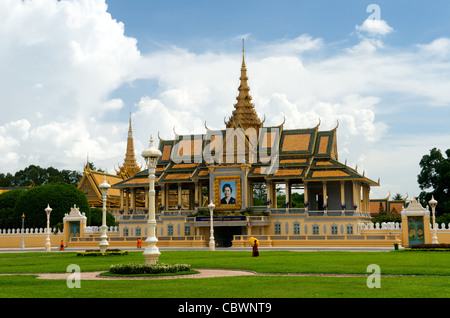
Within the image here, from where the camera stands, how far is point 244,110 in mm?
73438

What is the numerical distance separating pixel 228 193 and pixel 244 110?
1508cm

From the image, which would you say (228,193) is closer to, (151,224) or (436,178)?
(436,178)

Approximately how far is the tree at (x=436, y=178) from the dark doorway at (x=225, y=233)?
71.9 feet

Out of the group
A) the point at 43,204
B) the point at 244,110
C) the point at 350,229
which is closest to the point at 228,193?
the point at 350,229

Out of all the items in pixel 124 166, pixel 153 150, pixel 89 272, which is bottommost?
pixel 89 272

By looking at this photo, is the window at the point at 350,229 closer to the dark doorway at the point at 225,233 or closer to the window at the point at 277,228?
the window at the point at 277,228

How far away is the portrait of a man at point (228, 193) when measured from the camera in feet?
203

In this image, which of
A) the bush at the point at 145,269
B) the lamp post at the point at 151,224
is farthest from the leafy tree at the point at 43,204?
the bush at the point at 145,269

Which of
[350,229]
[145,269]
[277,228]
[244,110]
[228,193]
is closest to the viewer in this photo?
[145,269]
